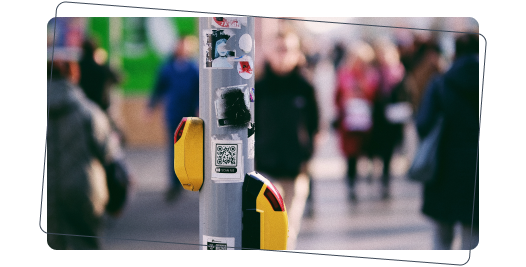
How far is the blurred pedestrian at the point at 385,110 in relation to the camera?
553cm

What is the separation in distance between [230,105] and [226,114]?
0.15ft

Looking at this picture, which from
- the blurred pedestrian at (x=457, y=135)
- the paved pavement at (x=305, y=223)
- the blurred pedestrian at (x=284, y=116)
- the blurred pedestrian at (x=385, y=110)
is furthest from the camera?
the blurred pedestrian at (x=385, y=110)

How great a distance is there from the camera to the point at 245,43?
2.42 meters

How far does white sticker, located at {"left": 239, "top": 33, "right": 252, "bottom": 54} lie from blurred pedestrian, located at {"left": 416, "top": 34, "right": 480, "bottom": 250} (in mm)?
1447

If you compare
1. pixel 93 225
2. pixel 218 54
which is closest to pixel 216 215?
pixel 218 54

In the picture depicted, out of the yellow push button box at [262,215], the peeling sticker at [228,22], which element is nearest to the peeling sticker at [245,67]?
the peeling sticker at [228,22]

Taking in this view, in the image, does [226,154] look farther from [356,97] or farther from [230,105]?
[356,97]

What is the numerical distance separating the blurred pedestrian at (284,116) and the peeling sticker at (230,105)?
239 centimetres

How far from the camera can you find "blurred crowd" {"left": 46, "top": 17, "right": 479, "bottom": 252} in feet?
10.9

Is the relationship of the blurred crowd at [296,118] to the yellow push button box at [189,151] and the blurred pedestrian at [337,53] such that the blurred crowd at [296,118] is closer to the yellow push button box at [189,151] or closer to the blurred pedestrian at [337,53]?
the blurred pedestrian at [337,53]

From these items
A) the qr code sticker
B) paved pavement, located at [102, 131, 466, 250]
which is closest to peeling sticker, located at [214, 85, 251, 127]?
the qr code sticker

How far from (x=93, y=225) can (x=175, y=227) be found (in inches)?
30.2

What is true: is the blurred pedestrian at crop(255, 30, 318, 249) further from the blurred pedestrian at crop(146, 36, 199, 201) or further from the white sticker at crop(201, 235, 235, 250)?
the white sticker at crop(201, 235, 235, 250)

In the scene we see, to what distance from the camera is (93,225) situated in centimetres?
397
